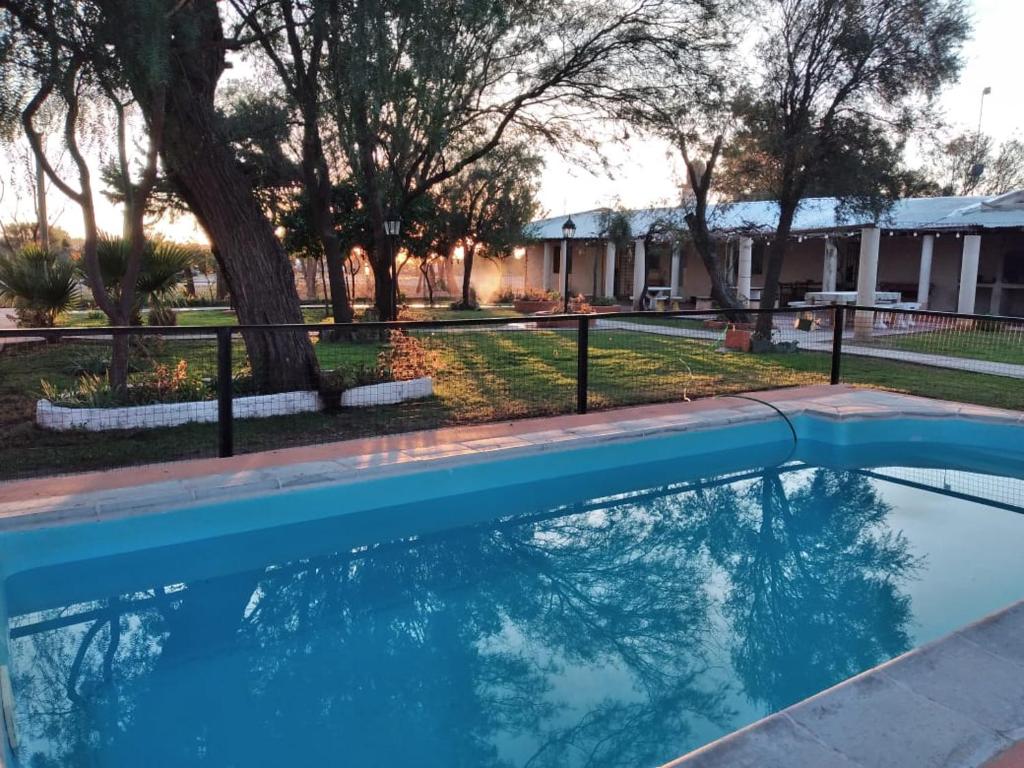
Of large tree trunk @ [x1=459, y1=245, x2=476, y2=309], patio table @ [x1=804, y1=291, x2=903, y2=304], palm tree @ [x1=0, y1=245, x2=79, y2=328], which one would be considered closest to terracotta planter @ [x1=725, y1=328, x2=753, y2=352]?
patio table @ [x1=804, y1=291, x2=903, y2=304]

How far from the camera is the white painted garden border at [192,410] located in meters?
7.06

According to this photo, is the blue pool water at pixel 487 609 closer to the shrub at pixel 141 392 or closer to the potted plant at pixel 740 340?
the shrub at pixel 141 392

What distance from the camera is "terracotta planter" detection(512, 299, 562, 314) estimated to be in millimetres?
22328

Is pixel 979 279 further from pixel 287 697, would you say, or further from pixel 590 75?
pixel 287 697

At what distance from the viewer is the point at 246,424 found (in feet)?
24.5

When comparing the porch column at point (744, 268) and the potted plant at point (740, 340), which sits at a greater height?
the porch column at point (744, 268)

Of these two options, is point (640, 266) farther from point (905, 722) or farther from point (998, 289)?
point (905, 722)

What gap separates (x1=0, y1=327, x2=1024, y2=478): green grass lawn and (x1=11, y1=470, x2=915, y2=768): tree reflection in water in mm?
2157

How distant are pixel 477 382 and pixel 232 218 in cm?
375

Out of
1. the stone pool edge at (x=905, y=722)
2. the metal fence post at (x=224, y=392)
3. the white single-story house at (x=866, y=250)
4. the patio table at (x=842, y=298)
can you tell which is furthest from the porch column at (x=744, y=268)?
the stone pool edge at (x=905, y=722)

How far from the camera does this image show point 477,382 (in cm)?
1013

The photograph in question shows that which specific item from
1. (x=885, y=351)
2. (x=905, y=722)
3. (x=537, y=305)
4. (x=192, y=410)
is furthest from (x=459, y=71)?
(x=537, y=305)

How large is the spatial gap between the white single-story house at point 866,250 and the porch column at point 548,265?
155 cm

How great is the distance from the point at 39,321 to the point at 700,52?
11.4 meters
